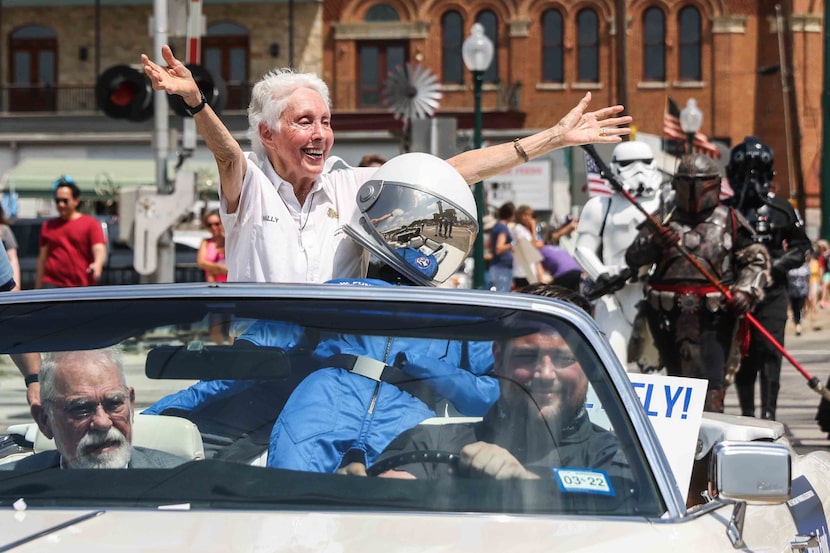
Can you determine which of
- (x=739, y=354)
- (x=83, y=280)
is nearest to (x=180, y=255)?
(x=83, y=280)

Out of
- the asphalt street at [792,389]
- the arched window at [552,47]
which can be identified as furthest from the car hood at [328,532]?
the arched window at [552,47]

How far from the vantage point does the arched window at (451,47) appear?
51625 mm

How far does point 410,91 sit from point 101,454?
65.8ft

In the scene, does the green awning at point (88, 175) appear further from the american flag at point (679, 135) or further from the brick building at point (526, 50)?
the american flag at point (679, 135)

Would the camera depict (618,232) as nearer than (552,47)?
Yes

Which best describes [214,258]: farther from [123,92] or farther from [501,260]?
[501,260]

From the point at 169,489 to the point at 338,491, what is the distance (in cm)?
33

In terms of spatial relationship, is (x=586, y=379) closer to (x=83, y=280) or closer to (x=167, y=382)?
(x=167, y=382)

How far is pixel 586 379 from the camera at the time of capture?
10.00 feet

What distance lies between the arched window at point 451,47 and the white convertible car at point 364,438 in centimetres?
4872

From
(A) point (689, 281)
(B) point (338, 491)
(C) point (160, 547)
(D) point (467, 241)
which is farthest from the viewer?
(A) point (689, 281)

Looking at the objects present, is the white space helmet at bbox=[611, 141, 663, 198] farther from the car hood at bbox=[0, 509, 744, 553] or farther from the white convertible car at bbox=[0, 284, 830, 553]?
the car hood at bbox=[0, 509, 744, 553]

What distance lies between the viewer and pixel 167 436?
3162 millimetres

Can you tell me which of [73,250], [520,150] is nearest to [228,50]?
[73,250]
